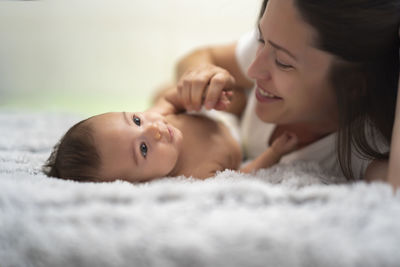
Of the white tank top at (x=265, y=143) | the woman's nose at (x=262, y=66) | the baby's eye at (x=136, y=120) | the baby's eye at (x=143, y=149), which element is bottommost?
the white tank top at (x=265, y=143)

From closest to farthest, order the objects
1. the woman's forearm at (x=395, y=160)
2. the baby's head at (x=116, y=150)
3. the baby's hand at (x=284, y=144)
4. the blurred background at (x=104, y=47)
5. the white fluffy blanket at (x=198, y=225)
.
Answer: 1. the white fluffy blanket at (x=198, y=225)
2. the woman's forearm at (x=395, y=160)
3. the baby's head at (x=116, y=150)
4. the baby's hand at (x=284, y=144)
5. the blurred background at (x=104, y=47)

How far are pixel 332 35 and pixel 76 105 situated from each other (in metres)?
1.08

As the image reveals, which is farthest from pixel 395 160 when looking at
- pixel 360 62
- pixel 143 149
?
pixel 143 149

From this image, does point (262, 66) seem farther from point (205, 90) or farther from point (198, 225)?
point (198, 225)

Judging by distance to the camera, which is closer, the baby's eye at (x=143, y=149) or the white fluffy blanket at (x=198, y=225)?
the white fluffy blanket at (x=198, y=225)

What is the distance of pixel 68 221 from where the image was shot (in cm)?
53

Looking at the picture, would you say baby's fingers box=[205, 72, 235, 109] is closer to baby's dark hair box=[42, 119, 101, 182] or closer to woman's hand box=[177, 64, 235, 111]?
woman's hand box=[177, 64, 235, 111]

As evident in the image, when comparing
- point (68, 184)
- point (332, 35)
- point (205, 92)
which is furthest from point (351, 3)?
point (68, 184)

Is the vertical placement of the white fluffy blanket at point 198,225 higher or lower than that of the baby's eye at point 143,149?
higher

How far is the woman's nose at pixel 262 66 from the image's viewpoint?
84 centimetres

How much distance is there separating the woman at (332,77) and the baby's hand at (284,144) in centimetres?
3

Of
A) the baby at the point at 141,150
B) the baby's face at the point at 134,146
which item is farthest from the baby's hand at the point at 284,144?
the baby's face at the point at 134,146

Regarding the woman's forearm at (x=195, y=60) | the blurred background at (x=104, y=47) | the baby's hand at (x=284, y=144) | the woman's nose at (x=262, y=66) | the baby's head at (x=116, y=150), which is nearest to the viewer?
the baby's head at (x=116, y=150)

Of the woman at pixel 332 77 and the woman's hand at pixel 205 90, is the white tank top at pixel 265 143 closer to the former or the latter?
the woman at pixel 332 77
